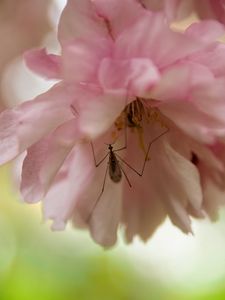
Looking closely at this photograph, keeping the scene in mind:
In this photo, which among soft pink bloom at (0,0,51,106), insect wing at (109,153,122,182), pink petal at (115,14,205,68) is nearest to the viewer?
pink petal at (115,14,205,68)

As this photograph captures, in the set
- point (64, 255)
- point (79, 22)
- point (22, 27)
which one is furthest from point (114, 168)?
point (64, 255)

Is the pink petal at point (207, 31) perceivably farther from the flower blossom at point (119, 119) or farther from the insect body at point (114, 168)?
the insect body at point (114, 168)

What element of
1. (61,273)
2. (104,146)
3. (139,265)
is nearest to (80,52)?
(104,146)

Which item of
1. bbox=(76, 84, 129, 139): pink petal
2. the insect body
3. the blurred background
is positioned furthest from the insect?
the blurred background

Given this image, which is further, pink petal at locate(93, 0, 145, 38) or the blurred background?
the blurred background

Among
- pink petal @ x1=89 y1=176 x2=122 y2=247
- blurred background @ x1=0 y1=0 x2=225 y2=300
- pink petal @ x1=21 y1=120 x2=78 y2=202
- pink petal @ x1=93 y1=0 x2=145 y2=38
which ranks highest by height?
pink petal @ x1=93 y1=0 x2=145 y2=38

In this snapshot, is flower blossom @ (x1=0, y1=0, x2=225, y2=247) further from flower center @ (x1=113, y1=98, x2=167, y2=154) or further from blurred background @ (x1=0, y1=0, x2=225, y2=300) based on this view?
blurred background @ (x1=0, y1=0, x2=225, y2=300)
